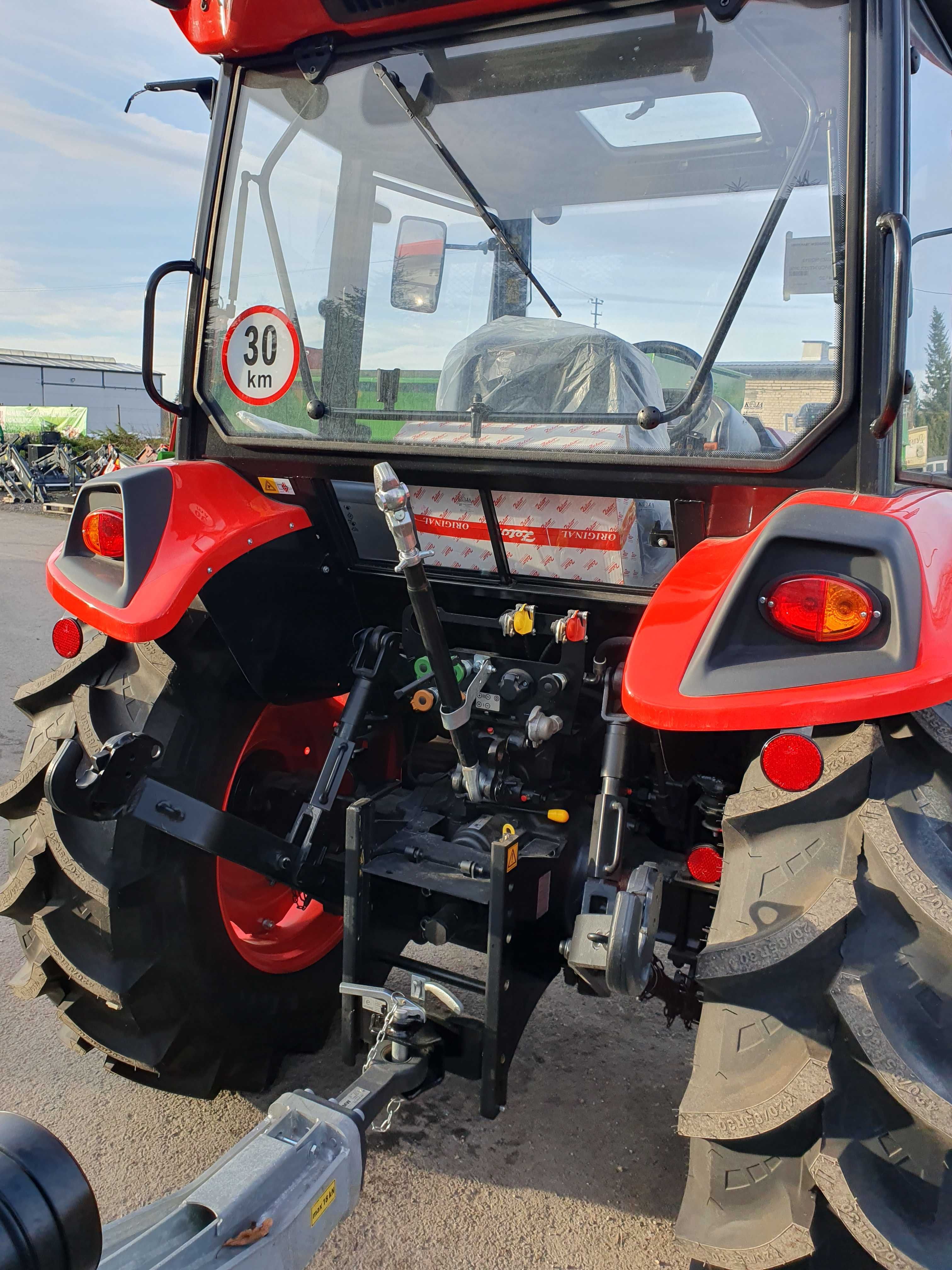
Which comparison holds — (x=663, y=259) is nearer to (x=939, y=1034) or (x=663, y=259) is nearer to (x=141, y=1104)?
(x=939, y=1034)

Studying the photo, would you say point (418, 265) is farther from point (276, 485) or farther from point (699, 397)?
point (699, 397)

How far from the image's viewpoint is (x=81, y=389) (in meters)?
53.7

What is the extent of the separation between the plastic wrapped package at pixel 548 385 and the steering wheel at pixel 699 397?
0.02 metres

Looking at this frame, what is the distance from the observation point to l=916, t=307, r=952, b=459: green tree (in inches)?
85.9

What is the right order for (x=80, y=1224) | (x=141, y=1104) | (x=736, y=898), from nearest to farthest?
(x=80, y=1224)
(x=736, y=898)
(x=141, y=1104)

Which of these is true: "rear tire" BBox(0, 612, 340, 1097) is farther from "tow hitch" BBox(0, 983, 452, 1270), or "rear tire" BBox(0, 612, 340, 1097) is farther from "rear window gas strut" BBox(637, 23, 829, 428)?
"rear window gas strut" BBox(637, 23, 829, 428)

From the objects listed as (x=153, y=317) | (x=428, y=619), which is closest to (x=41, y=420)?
(x=153, y=317)

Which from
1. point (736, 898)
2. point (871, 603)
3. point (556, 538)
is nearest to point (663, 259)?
point (556, 538)

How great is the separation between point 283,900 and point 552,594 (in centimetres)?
134

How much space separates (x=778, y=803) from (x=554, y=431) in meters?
0.92

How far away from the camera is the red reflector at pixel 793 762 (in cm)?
158

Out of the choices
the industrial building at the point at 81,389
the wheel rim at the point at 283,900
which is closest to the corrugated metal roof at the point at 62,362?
the industrial building at the point at 81,389

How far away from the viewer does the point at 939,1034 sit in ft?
4.76

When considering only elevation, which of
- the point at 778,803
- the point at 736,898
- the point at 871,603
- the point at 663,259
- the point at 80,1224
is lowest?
the point at 80,1224
